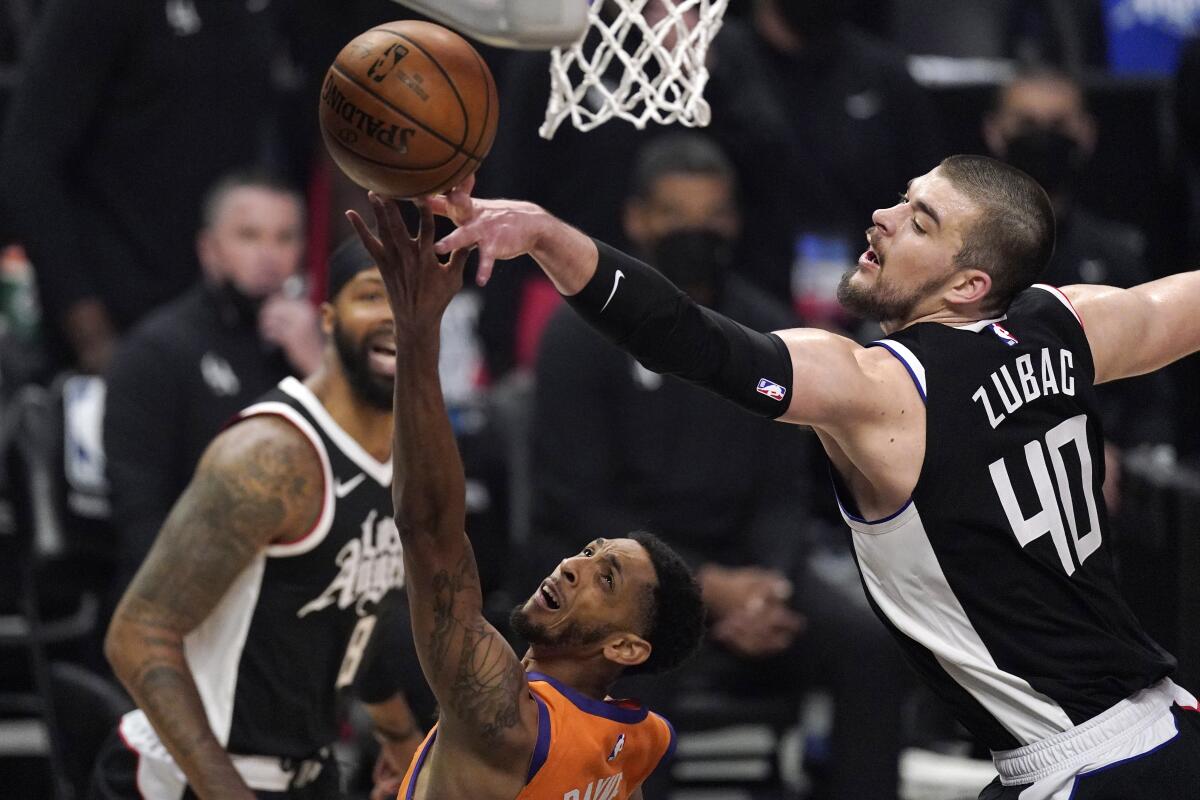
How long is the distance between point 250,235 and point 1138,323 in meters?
3.35

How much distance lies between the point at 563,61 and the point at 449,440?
1.20 meters

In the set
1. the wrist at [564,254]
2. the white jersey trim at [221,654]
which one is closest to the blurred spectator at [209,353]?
the white jersey trim at [221,654]

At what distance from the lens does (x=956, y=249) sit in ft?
11.9

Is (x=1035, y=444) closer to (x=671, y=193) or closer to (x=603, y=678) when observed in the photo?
(x=603, y=678)

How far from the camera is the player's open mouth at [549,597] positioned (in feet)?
11.9

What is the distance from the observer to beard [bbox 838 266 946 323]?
144 inches

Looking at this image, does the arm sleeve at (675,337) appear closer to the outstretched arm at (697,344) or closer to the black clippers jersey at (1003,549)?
the outstretched arm at (697,344)

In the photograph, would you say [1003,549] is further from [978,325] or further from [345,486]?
[345,486]

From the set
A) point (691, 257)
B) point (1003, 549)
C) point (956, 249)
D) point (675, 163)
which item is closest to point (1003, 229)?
point (956, 249)

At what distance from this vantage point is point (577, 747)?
351 centimetres

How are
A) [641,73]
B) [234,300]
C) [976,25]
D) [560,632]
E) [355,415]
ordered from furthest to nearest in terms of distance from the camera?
[976,25] → [234,300] → [355,415] → [641,73] → [560,632]

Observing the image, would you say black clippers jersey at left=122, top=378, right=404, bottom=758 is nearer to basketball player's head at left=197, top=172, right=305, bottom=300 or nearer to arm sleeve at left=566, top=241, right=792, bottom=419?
arm sleeve at left=566, top=241, right=792, bottom=419

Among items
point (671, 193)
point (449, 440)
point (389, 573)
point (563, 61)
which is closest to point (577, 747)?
point (449, 440)

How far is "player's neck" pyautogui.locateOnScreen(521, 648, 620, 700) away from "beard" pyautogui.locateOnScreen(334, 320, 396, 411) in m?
0.89
